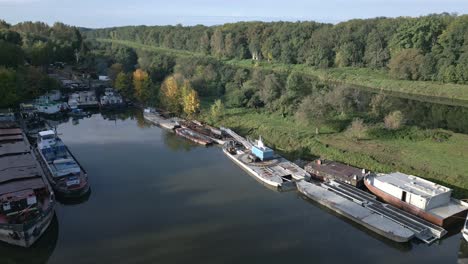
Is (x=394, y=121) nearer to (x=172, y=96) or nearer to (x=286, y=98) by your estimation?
(x=286, y=98)

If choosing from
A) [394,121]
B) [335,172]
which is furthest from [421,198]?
[394,121]

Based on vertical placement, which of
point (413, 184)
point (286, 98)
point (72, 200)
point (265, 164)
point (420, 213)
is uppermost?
point (286, 98)

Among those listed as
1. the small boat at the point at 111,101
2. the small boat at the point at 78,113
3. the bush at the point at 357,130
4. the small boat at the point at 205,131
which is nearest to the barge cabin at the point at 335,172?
the bush at the point at 357,130

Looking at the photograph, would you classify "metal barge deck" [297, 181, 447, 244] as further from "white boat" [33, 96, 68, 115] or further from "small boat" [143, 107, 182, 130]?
"white boat" [33, 96, 68, 115]

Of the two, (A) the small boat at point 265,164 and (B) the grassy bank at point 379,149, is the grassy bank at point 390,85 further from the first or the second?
(A) the small boat at point 265,164

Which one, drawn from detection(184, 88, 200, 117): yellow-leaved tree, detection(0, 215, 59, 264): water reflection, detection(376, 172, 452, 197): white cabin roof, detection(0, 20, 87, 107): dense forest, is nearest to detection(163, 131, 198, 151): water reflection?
detection(184, 88, 200, 117): yellow-leaved tree

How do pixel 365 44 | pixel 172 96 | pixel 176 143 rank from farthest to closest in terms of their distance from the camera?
pixel 365 44 → pixel 172 96 → pixel 176 143
